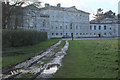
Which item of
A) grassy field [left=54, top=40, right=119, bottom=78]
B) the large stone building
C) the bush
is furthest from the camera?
the large stone building

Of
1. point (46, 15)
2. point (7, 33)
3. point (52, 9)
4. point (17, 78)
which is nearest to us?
point (17, 78)

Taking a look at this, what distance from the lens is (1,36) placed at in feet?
72.2

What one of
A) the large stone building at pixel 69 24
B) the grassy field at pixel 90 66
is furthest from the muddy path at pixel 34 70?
the large stone building at pixel 69 24

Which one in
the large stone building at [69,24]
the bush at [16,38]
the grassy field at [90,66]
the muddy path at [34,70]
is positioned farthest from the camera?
the large stone building at [69,24]

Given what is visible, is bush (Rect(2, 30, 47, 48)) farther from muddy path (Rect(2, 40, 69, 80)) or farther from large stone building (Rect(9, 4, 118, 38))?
large stone building (Rect(9, 4, 118, 38))

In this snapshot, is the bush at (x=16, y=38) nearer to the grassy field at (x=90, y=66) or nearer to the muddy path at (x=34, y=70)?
the grassy field at (x=90, y=66)

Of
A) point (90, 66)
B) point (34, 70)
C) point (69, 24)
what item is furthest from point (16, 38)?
point (69, 24)

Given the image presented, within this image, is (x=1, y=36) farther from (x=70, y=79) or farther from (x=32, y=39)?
(x=70, y=79)

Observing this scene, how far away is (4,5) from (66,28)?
4934 centimetres

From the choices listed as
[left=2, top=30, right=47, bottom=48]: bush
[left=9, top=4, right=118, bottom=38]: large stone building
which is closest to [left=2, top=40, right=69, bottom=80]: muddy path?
[left=2, top=30, right=47, bottom=48]: bush

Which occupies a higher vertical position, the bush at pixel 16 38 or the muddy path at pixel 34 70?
the bush at pixel 16 38

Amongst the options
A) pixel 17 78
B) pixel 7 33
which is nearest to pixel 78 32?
pixel 7 33

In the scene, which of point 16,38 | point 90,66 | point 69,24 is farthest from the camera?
point 69,24

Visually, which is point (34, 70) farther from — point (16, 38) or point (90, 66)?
point (16, 38)
